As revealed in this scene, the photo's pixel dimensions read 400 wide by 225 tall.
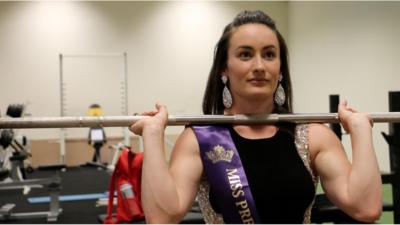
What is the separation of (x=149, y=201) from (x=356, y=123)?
2.03 ft

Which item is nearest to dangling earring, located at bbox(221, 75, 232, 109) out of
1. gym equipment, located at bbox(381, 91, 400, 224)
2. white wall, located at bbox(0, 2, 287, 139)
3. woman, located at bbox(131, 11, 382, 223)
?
woman, located at bbox(131, 11, 382, 223)

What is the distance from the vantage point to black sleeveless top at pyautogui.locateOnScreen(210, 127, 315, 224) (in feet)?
4.22

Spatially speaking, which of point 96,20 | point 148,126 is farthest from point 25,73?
point 148,126

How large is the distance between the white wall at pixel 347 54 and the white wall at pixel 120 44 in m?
1.45

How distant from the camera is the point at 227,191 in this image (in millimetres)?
1330

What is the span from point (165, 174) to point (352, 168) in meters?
0.51

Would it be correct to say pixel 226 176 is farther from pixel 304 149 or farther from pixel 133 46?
pixel 133 46

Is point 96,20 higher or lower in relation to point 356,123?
higher

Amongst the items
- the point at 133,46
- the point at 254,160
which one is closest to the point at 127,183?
the point at 254,160

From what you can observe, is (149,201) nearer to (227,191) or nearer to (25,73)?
(227,191)

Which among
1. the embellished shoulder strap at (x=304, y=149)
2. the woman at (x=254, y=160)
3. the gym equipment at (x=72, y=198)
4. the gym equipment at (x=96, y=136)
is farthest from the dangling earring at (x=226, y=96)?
the gym equipment at (x=96, y=136)

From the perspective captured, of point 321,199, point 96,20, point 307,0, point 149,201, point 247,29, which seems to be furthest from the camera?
point 96,20

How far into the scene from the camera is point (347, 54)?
6.67 meters

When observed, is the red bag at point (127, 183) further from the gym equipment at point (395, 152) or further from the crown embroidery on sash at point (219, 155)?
the crown embroidery on sash at point (219, 155)
